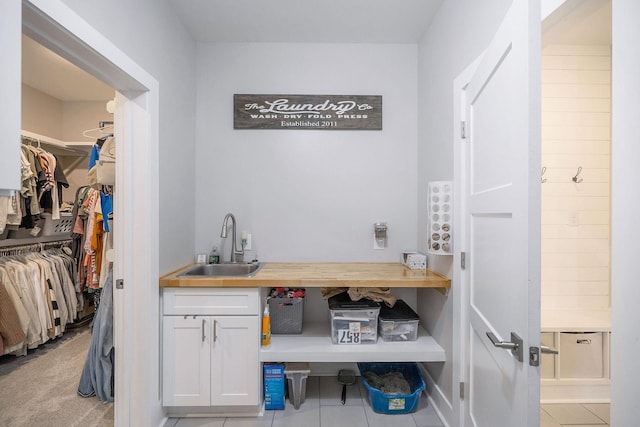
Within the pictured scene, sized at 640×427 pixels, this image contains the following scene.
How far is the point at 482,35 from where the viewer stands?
1.60 meters

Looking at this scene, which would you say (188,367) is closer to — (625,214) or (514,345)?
(514,345)

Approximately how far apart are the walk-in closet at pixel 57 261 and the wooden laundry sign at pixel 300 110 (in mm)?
972

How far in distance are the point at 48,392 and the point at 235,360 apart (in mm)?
1567

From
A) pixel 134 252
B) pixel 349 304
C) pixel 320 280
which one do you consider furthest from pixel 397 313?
pixel 134 252

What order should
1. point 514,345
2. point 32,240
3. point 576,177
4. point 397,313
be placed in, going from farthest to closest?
point 32,240 → point 576,177 → point 397,313 → point 514,345

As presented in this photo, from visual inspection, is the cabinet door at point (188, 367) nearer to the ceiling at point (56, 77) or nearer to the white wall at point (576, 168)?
the white wall at point (576, 168)

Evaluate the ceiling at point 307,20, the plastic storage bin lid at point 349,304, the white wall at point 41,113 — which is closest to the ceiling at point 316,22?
the ceiling at point 307,20

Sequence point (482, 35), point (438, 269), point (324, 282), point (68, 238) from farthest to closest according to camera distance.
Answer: point (68, 238) < point (438, 269) < point (324, 282) < point (482, 35)

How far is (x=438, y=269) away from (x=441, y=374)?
68 centimetres

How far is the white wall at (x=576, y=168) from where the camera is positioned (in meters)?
2.49

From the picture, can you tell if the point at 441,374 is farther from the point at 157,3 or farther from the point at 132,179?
the point at 157,3

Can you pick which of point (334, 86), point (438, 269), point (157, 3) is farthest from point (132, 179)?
point (438, 269)

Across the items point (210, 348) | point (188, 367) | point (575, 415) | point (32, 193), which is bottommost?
point (575, 415)

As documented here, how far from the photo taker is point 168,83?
2102mm
